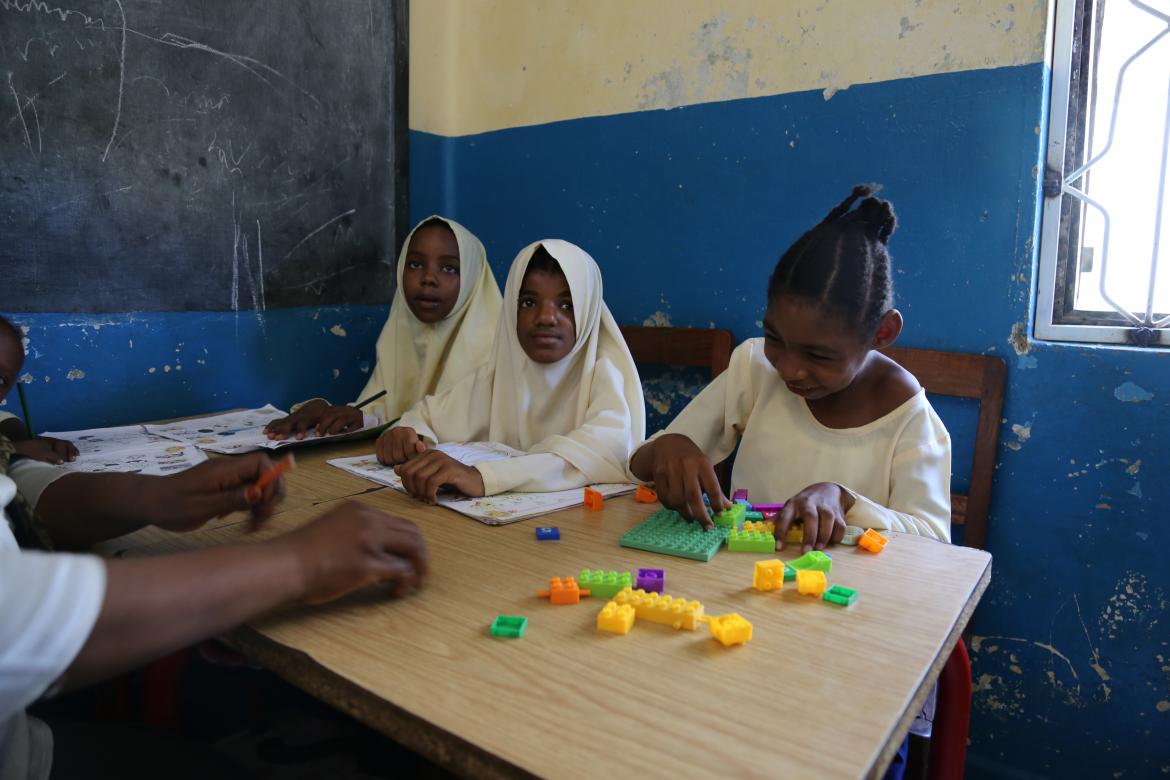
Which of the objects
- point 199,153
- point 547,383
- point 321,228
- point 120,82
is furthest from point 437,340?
point 120,82

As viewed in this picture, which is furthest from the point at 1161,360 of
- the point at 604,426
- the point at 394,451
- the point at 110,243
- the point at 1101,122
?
the point at 110,243

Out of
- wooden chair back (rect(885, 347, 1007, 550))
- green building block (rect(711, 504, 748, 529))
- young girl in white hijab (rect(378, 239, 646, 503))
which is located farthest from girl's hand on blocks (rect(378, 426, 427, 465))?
wooden chair back (rect(885, 347, 1007, 550))

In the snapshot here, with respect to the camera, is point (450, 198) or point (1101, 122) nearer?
point (1101, 122)

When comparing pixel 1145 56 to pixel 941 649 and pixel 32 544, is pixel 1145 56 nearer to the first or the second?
pixel 941 649

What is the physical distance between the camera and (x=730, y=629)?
0.75 metres

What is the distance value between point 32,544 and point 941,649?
1.19m

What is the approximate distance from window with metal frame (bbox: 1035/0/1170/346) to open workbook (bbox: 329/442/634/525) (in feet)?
4.30

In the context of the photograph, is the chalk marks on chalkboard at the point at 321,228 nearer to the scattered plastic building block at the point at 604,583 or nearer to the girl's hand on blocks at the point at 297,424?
the girl's hand on blocks at the point at 297,424

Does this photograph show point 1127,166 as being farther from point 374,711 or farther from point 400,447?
point 374,711

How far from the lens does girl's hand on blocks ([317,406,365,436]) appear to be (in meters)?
1.89

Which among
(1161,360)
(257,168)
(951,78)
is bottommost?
(1161,360)

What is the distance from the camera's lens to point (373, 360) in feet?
9.55

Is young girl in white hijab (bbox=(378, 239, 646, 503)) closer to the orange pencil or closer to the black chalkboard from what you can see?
the orange pencil

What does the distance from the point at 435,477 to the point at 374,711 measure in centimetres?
65
